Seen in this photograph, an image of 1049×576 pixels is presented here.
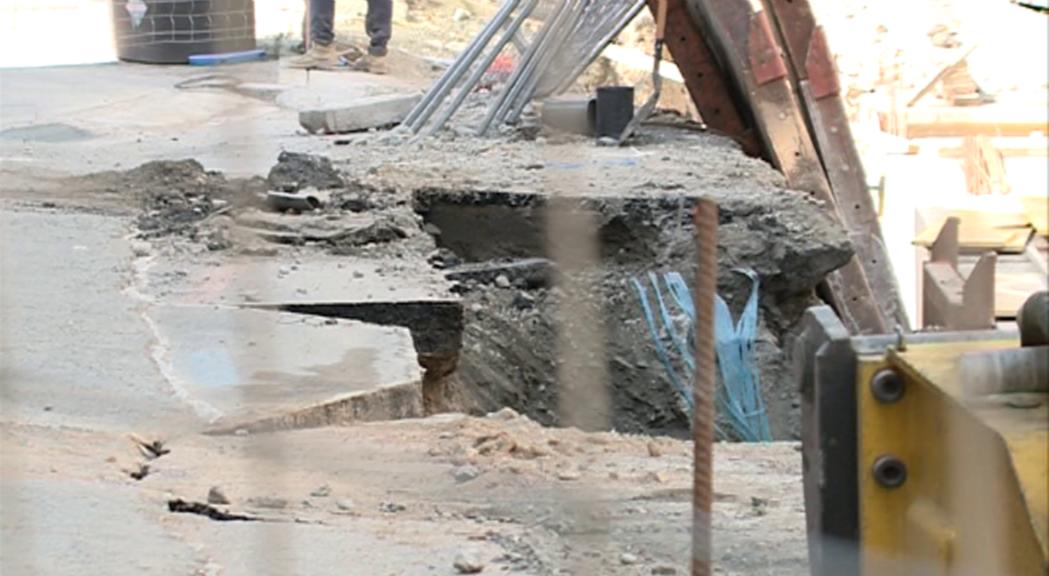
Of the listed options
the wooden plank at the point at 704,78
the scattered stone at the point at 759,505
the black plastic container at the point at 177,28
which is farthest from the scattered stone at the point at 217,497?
the black plastic container at the point at 177,28

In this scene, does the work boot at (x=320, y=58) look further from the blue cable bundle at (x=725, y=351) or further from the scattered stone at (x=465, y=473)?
the scattered stone at (x=465, y=473)

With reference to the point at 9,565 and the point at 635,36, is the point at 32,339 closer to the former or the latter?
the point at 9,565

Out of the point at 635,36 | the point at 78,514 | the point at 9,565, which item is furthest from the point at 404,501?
the point at 635,36

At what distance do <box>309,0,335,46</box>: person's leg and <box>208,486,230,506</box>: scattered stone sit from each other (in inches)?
334

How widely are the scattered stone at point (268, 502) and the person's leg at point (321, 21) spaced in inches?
335

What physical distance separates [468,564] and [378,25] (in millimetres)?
8977

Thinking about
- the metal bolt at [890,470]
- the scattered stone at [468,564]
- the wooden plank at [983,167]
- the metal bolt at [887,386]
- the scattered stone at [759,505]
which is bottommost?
the scattered stone at [759,505]

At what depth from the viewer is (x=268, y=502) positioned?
283 centimetres

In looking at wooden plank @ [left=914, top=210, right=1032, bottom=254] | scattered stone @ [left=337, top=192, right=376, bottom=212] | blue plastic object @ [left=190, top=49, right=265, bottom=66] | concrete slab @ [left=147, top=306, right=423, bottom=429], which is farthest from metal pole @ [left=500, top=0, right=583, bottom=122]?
wooden plank @ [left=914, top=210, right=1032, bottom=254]

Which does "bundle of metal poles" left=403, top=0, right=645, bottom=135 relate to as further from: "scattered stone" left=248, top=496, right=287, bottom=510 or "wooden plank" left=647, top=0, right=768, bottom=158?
"scattered stone" left=248, top=496, right=287, bottom=510

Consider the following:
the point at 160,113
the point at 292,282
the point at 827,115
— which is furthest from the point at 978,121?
the point at 160,113

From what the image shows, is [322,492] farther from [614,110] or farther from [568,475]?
[614,110]

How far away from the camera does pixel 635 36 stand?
11.9 meters

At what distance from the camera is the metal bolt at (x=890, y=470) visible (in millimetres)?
1596
